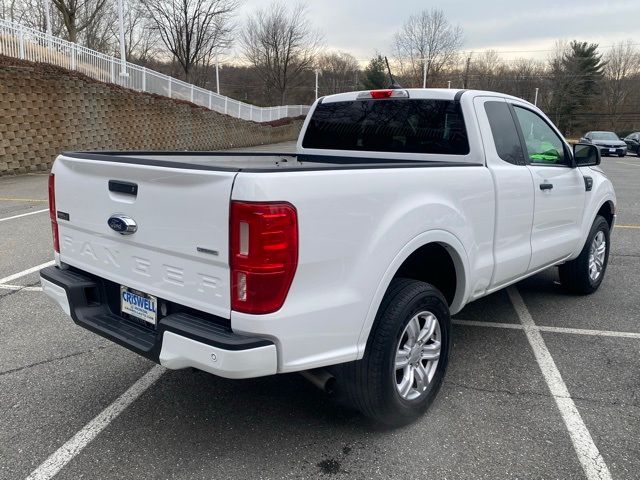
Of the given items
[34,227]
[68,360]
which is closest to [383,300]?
[68,360]

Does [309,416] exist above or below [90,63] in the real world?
below

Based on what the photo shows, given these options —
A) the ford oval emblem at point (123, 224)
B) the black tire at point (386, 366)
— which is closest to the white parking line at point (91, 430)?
the ford oval emblem at point (123, 224)

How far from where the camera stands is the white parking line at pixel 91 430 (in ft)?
8.39

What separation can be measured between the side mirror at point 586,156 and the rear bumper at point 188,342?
3532 mm

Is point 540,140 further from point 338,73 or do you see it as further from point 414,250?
point 338,73

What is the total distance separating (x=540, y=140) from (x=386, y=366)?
262 centimetres

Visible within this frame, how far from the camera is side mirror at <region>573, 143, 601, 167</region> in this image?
4.58m

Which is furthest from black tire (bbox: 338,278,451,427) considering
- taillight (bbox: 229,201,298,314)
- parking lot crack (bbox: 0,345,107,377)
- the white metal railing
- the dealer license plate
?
the white metal railing

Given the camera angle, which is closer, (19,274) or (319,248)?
(319,248)

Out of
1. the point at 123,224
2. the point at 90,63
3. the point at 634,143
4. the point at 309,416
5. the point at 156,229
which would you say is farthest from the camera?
the point at 634,143

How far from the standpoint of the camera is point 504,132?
3830 mm

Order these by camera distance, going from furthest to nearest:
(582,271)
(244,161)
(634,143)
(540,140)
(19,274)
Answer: (634,143), (19,274), (582,271), (244,161), (540,140)

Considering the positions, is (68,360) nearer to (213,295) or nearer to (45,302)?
(45,302)

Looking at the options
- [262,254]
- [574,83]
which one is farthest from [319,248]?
[574,83]
